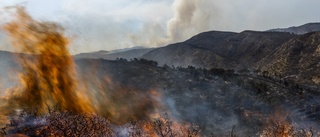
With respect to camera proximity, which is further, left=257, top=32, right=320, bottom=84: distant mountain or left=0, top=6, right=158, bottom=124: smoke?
left=257, top=32, right=320, bottom=84: distant mountain

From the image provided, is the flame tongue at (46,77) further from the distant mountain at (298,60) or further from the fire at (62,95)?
the distant mountain at (298,60)

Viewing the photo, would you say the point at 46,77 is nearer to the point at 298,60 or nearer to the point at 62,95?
the point at 62,95

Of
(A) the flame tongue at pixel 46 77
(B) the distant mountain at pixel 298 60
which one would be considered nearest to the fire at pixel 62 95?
(A) the flame tongue at pixel 46 77

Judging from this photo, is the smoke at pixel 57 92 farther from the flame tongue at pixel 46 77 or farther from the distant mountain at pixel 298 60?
the distant mountain at pixel 298 60

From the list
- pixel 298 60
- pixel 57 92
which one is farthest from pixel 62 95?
pixel 298 60

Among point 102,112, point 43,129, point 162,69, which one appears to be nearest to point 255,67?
point 162,69

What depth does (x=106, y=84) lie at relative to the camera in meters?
85.0

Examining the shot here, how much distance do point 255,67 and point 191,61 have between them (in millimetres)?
Answer: 49765

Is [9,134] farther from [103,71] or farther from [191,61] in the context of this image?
[191,61]

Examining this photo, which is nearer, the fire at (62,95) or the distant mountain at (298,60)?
the fire at (62,95)

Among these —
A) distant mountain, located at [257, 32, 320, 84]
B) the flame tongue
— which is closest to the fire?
the flame tongue

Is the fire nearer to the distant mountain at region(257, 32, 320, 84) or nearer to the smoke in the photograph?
the smoke

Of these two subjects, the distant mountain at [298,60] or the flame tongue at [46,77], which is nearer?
the flame tongue at [46,77]

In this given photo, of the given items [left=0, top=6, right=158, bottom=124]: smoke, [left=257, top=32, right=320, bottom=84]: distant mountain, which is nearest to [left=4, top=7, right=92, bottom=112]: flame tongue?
[left=0, top=6, right=158, bottom=124]: smoke
